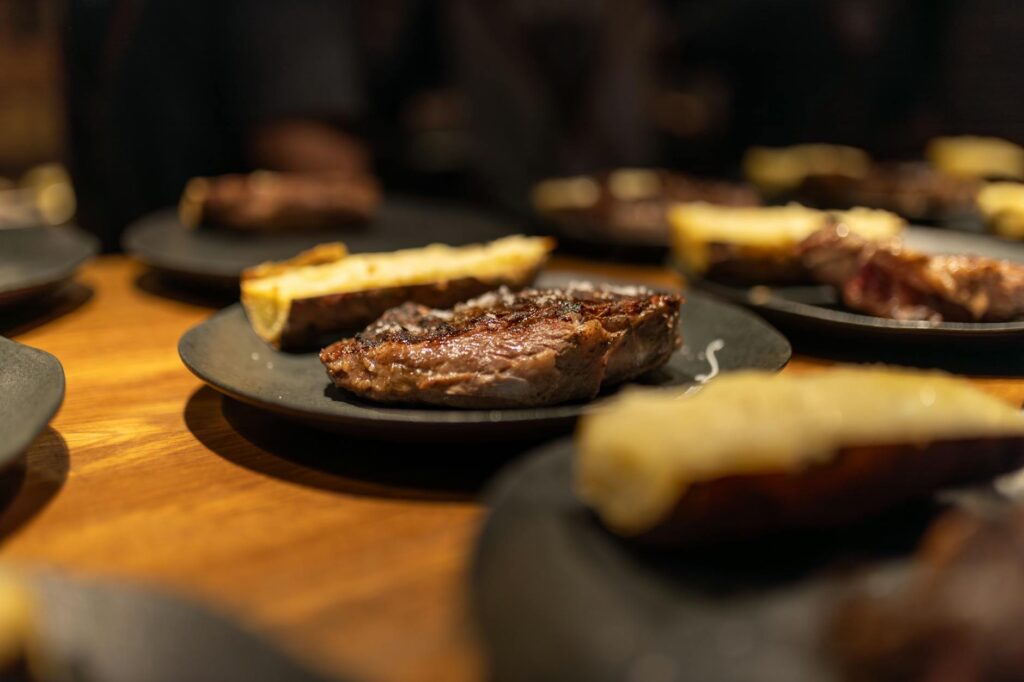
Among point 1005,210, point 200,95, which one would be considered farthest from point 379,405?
point 200,95

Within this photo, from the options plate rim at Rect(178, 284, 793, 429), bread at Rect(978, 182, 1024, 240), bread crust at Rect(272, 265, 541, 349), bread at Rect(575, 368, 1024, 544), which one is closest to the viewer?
bread at Rect(575, 368, 1024, 544)

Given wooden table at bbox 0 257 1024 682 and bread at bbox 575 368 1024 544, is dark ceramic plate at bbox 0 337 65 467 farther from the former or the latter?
bread at bbox 575 368 1024 544

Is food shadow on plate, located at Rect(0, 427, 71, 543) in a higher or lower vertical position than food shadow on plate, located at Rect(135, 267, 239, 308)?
higher

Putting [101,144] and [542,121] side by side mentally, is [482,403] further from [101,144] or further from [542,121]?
[542,121]

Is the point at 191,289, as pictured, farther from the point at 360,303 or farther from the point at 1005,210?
the point at 1005,210

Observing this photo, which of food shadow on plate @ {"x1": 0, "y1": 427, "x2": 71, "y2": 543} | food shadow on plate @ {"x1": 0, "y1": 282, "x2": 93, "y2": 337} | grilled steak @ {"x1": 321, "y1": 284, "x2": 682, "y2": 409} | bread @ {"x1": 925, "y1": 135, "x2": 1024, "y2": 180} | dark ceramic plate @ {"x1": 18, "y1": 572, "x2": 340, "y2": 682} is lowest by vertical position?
bread @ {"x1": 925, "y1": 135, "x2": 1024, "y2": 180}

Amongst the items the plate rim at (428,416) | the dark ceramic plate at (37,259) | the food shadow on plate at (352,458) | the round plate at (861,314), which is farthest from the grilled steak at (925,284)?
the dark ceramic plate at (37,259)

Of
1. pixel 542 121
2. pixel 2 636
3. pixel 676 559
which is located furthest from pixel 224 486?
pixel 542 121

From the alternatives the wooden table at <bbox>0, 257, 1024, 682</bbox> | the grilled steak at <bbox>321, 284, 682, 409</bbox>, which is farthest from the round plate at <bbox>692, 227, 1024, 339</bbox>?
the grilled steak at <bbox>321, 284, 682, 409</bbox>
